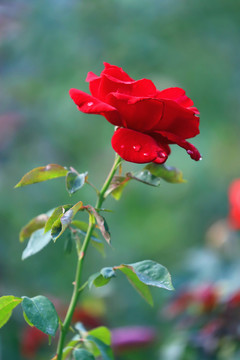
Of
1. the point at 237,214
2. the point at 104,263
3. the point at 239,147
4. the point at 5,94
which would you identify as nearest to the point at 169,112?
the point at 237,214

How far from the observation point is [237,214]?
1.62 m

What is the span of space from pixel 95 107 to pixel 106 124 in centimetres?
172

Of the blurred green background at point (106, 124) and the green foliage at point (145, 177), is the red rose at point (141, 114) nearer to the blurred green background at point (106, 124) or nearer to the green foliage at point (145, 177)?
the green foliage at point (145, 177)

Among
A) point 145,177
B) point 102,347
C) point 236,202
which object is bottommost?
point 102,347

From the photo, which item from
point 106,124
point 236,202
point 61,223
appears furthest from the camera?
point 106,124

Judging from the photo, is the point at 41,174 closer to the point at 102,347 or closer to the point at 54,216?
the point at 54,216

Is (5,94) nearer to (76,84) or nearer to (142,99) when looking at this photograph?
(76,84)

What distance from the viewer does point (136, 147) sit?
24.1 inches

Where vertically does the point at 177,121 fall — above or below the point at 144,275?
above

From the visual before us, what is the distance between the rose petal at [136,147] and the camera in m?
0.61

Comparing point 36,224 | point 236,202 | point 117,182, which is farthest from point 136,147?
point 236,202

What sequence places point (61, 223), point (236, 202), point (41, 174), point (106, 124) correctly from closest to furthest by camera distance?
point (61, 223) < point (41, 174) < point (236, 202) < point (106, 124)

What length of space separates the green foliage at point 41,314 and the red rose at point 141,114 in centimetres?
18

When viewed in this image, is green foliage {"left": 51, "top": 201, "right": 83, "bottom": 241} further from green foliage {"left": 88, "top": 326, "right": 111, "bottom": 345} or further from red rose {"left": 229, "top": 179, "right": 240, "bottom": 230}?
red rose {"left": 229, "top": 179, "right": 240, "bottom": 230}
